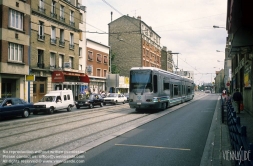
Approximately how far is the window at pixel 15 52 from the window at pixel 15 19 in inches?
72.6

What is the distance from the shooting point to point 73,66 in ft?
113

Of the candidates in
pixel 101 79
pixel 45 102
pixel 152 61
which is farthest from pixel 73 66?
pixel 152 61

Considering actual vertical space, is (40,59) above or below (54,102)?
above

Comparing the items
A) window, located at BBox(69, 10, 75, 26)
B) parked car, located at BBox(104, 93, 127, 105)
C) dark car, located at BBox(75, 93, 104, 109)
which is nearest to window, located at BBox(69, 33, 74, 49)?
window, located at BBox(69, 10, 75, 26)

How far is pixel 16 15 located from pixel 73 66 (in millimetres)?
11616

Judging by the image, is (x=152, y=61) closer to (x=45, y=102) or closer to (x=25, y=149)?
(x=45, y=102)

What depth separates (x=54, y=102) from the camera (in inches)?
784

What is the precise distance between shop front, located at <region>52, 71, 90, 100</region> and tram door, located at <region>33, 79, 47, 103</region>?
1.35 meters

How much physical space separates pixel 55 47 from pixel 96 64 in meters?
11.2

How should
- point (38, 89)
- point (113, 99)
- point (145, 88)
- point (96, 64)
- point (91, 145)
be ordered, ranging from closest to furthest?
point (91, 145) < point (145, 88) < point (38, 89) < point (113, 99) < point (96, 64)

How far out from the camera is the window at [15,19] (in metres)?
23.6

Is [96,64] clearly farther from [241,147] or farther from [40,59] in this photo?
[241,147]

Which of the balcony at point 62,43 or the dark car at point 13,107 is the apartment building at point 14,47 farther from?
the dark car at point 13,107

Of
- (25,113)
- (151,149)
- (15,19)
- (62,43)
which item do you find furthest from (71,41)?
(151,149)
